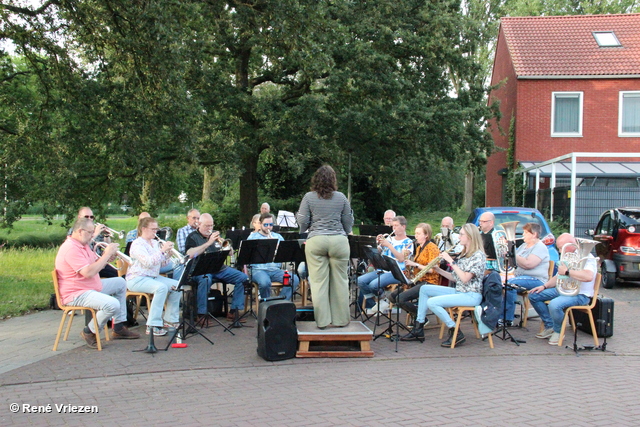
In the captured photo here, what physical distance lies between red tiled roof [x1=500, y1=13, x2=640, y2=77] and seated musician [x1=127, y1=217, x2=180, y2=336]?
2017 cm

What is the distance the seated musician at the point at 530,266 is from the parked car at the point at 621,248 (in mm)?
5010

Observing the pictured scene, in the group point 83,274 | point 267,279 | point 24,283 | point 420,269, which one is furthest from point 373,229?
point 24,283

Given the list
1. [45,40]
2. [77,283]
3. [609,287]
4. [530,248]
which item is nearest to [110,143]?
[45,40]

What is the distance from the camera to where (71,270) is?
302 inches

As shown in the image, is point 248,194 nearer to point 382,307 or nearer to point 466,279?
point 382,307

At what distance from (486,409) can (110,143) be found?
40.0ft

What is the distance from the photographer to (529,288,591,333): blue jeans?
318 inches

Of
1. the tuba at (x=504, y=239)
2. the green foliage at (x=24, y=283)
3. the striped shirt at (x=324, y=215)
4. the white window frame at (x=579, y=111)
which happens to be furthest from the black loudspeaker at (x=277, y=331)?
the white window frame at (x=579, y=111)

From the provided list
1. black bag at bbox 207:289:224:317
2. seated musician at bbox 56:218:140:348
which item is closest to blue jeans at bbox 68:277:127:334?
seated musician at bbox 56:218:140:348

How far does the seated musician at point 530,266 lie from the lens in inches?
358

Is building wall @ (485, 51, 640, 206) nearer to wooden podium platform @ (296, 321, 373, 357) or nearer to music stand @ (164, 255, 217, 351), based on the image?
music stand @ (164, 255, 217, 351)

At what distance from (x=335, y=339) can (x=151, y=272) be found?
2.90 metres

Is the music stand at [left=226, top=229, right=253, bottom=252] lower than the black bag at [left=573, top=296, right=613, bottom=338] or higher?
higher

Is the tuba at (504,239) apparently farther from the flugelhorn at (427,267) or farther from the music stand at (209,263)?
the music stand at (209,263)
